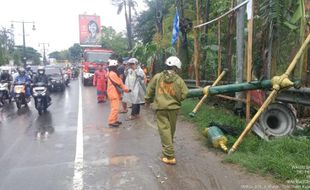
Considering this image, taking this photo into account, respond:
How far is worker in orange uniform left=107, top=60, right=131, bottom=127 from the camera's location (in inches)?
384

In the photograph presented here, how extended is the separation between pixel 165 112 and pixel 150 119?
4384 millimetres

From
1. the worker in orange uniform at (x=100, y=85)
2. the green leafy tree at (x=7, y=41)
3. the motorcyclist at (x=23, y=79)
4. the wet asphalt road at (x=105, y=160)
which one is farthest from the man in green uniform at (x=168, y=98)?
the green leafy tree at (x=7, y=41)

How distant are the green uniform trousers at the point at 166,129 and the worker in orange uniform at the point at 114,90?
341cm

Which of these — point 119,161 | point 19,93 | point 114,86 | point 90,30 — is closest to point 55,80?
point 19,93

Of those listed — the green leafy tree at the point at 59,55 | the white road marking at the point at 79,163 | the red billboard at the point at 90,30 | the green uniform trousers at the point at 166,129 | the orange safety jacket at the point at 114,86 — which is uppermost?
the red billboard at the point at 90,30

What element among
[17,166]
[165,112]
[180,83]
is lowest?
[17,166]

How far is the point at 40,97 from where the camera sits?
1269 centimetres

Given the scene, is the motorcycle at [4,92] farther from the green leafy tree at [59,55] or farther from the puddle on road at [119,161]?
the green leafy tree at [59,55]

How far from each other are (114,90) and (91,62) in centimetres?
1848

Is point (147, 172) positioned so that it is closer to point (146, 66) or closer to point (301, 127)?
point (301, 127)

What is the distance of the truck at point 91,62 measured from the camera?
27406 mm

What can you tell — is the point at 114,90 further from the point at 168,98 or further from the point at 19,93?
the point at 19,93

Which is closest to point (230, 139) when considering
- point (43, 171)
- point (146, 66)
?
point (43, 171)

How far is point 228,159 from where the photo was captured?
6117 millimetres
